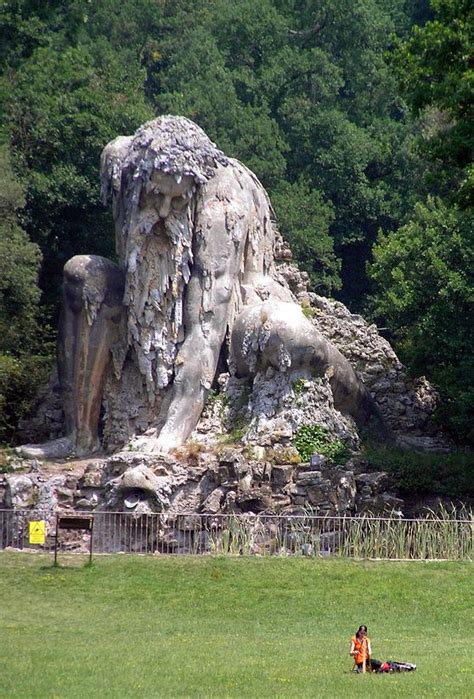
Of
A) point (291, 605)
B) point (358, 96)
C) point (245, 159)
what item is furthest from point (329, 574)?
point (358, 96)

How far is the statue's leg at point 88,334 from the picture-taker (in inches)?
1449

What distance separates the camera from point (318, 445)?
3591 centimetres

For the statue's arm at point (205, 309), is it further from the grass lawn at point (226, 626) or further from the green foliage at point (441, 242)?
the grass lawn at point (226, 626)

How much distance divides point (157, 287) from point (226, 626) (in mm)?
9918

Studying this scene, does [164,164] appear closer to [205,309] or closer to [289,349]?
[205,309]

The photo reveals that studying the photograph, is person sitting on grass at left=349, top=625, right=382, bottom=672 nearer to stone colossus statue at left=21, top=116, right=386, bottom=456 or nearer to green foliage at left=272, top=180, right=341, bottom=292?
stone colossus statue at left=21, top=116, right=386, bottom=456

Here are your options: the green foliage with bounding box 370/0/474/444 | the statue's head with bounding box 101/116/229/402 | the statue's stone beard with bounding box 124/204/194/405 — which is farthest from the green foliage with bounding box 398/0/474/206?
the statue's stone beard with bounding box 124/204/194/405

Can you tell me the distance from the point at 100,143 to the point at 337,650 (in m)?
25.7

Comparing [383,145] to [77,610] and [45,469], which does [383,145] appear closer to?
[45,469]

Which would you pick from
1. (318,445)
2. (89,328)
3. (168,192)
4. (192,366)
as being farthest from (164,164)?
(318,445)

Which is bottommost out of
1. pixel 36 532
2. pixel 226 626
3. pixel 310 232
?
pixel 226 626

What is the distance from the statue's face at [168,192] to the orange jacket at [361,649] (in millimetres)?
14145

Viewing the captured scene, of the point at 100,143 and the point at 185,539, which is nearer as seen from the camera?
the point at 185,539

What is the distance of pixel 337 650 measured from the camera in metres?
25.8
